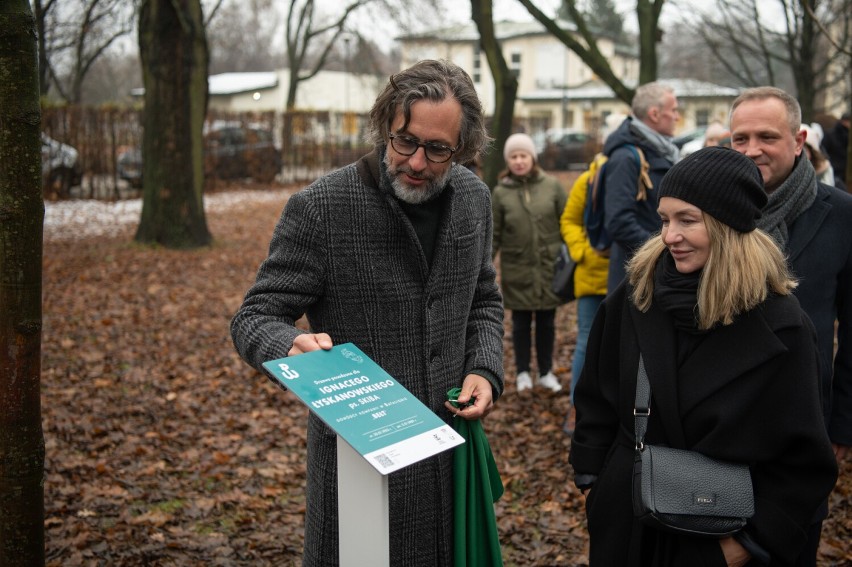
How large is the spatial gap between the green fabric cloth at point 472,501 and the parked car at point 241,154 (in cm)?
2352

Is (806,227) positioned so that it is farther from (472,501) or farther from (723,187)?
(472,501)

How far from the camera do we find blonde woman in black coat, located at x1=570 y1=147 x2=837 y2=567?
2.39 m

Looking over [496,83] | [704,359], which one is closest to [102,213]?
[496,83]

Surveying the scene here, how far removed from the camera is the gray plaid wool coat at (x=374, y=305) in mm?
2486

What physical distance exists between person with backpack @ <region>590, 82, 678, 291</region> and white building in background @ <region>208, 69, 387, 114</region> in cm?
4598

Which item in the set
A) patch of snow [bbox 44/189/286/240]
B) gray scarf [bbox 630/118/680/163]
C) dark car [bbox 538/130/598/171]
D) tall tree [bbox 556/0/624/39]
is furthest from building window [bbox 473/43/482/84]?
gray scarf [bbox 630/118/680/163]

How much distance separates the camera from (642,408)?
251 centimetres

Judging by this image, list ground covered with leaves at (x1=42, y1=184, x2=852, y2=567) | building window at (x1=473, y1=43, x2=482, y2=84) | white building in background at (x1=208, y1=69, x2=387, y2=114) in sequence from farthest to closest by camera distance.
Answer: building window at (x1=473, y1=43, x2=482, y2=84)
white building in background at (x1=208, y1=69, x2=387, y2=114)
ground covered with leaves at (x1=42, y1=184, x2=852, y2=567)

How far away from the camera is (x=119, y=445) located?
595cm

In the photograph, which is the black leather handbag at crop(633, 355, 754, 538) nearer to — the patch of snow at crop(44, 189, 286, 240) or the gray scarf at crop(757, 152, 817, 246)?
the gray scarf at crop(757, 152, 817, 246)

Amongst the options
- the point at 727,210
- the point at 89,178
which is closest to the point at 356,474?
the point at 727,210

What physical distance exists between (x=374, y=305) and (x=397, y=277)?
0.11 m

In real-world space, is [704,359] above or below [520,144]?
below

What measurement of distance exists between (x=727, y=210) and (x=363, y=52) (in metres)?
36.6
